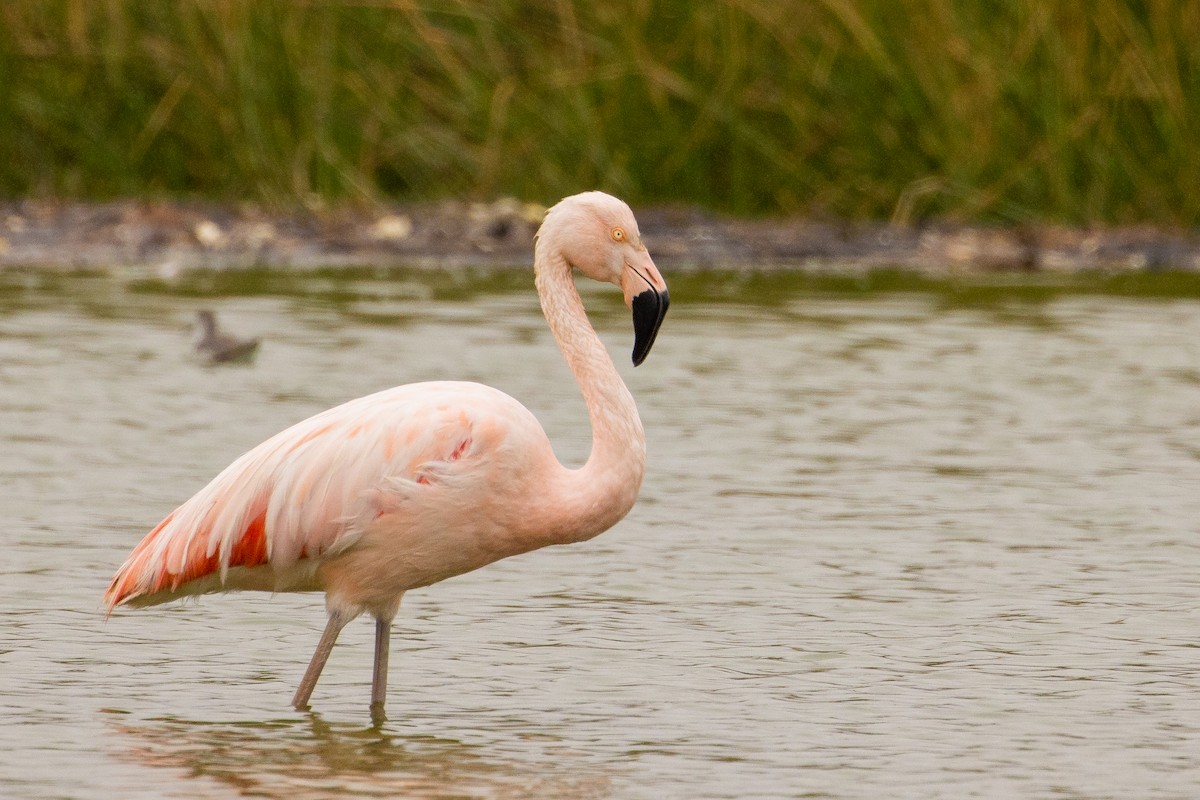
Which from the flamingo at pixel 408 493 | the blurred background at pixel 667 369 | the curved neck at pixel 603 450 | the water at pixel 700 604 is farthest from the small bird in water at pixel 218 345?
the curved neck at pixel 603 450

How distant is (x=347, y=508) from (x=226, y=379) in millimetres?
5539

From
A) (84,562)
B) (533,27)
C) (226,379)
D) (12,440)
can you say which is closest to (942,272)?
(533,27)

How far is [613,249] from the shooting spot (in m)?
5.70

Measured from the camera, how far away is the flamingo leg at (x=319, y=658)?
556cm

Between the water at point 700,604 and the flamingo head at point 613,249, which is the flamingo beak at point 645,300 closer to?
the flamingo head at point 613,249

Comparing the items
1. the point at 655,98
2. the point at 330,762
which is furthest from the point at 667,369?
the point at 330,762

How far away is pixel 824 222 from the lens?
53.7 feet

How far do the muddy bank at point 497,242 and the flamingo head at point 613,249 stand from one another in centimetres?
996

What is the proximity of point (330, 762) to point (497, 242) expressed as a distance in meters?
11.0

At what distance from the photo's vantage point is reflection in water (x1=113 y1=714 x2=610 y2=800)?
4984mm

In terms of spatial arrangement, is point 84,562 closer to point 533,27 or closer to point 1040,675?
point 1040,675

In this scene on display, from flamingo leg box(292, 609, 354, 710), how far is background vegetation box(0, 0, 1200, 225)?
9.77 metres

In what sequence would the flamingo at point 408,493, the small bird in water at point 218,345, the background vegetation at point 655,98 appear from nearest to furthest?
1. the flamingo at point 408,493
2. the small bird in water at point 218,345
3. the background vegetation at point 655,98

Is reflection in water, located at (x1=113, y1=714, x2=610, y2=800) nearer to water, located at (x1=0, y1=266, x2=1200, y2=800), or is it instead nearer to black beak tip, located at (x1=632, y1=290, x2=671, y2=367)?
water, located at (x1=0, y1=266, x2=1200, y2=800)
